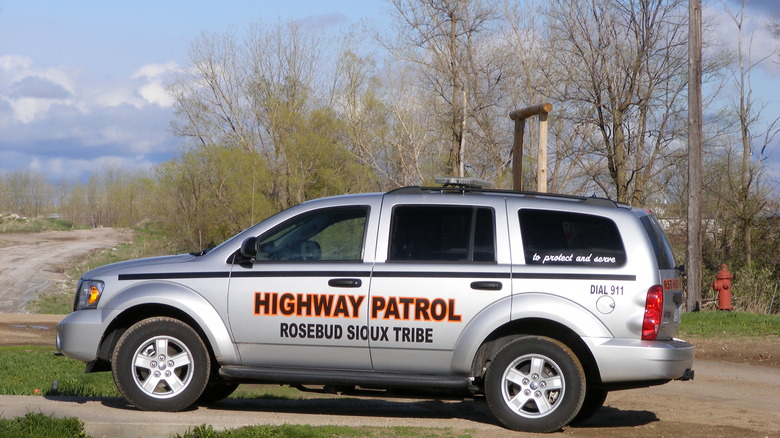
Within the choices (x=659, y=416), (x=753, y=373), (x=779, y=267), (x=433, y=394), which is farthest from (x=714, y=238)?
(x=433, y=394)

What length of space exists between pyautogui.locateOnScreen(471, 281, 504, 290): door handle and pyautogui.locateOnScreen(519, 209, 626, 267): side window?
0.99 ft

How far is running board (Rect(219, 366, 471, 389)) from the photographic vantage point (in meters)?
7.02

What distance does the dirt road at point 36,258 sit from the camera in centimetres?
3319

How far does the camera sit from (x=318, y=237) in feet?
24.4

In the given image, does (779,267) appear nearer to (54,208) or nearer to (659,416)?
(659,416)

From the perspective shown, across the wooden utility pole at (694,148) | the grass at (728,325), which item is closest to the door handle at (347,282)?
the grass at (728,325)

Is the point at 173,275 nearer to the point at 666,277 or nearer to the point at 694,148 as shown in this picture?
the point at 666,277

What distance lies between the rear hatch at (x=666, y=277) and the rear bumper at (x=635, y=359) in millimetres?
156

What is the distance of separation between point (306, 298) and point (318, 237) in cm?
56

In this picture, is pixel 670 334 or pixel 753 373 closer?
pixel 670 334

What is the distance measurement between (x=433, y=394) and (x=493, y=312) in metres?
1.06

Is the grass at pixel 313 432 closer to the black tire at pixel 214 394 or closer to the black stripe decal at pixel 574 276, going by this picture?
the black stripe decal at pixel 574 276

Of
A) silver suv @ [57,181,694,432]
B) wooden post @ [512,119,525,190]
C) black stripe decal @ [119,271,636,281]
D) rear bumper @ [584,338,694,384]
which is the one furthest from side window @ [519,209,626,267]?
wooden post @ [512,119,525,190]

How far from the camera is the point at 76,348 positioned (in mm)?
7477
